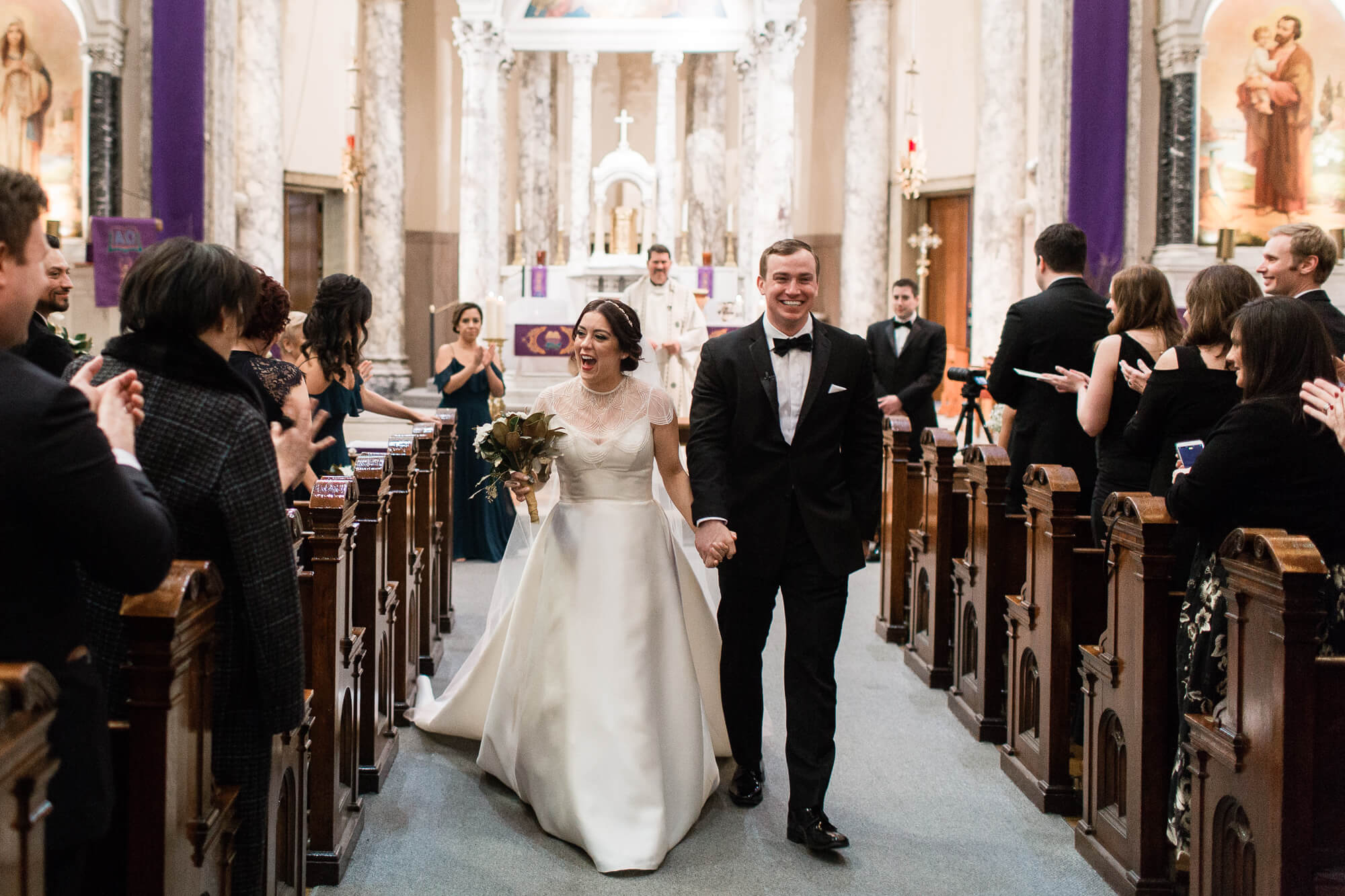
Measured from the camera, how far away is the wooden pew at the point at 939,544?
18.5ft

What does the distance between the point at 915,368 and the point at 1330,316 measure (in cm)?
395

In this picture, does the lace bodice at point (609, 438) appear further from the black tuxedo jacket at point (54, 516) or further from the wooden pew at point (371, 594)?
the black tuxedo jacket at point (54, 516)

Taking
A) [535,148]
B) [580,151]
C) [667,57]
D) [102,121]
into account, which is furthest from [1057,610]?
[535,148]

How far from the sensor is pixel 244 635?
2.41 metres

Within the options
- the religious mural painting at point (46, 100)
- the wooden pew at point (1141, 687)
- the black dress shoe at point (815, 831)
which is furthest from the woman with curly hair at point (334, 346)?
the religious mural painting at point (46, 100)

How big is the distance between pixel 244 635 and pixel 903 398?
621 cm

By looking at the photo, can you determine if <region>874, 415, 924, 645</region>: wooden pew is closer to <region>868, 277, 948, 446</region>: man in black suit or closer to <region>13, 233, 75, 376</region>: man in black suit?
<region>868, 277, 948, 446</region>: man in black suit

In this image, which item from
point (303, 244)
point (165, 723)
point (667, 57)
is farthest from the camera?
point (303, 244)

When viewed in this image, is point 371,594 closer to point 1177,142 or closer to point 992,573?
point 992,573

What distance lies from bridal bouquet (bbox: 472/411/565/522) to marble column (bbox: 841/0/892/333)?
1281cm

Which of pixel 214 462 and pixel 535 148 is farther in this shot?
pixel 535 148

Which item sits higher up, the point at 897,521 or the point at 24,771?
the point at 24,771

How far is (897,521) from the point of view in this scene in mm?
6719

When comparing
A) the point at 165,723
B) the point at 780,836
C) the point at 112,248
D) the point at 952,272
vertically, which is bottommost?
the point at 780,836
